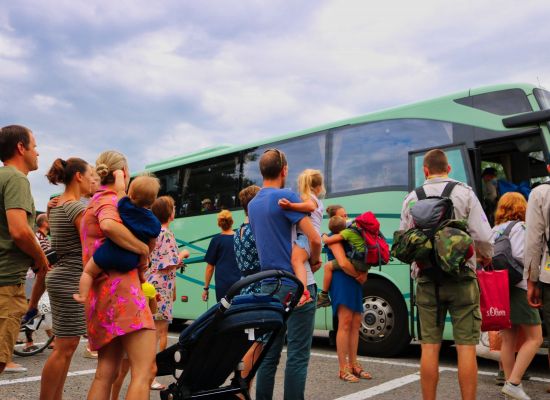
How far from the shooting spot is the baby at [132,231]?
346 centimetres

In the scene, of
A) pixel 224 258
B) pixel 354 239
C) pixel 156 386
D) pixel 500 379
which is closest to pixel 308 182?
pixel 354 239

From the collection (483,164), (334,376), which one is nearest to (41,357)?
(334,376)

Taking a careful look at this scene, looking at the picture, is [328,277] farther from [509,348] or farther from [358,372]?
[509,348]

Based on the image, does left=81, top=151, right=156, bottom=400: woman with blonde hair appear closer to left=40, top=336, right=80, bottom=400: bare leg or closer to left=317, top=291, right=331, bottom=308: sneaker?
left=40, top=336, right=80, bottom=400: bare leg

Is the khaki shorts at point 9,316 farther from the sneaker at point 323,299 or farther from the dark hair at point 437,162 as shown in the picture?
the sneaker at point 323,299

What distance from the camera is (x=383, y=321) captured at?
812cm

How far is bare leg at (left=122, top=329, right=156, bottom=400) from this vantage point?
332 centimetres

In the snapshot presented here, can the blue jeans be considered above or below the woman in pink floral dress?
below

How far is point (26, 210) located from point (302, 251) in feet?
6.09

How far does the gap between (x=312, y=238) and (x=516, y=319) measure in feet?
7.94

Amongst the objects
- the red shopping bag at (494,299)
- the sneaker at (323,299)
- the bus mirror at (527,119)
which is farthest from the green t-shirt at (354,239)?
the bus mirror at (527,119)

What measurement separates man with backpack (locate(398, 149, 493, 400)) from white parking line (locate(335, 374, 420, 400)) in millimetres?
1159

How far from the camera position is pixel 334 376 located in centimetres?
647

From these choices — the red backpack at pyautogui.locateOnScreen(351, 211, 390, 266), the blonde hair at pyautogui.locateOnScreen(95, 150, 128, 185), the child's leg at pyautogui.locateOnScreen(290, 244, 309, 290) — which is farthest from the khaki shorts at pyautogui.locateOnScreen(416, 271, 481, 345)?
the blonde hair at pyautogui.locateOnScreen(95, 150, 128, 185)
